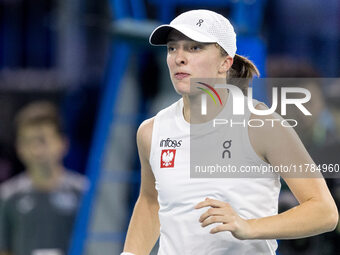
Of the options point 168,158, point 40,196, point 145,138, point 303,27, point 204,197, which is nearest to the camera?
point 204,197

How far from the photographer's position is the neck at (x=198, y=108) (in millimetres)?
2771

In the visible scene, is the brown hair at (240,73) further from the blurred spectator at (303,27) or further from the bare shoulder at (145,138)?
the blurred spectator at (303,27)

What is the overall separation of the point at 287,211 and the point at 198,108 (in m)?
0.50

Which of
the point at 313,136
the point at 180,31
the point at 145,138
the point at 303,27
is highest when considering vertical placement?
the point at 303,27

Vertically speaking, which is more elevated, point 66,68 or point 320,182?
point 66,68

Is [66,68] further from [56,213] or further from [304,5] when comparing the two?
[56,213]

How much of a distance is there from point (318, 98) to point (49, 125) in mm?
1834

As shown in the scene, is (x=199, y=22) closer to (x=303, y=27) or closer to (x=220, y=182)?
(x=220, y=182)

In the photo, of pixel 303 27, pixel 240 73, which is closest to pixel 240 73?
pixel 240 73

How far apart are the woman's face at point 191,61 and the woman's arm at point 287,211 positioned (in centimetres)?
25

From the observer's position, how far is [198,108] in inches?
110

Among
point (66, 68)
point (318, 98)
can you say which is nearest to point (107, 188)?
point (318, 98)

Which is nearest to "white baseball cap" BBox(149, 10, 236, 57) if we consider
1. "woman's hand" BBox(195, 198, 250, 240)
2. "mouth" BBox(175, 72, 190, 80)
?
"mouth" BBox(175, 72, 190, 80)

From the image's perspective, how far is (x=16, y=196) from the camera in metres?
5.27
